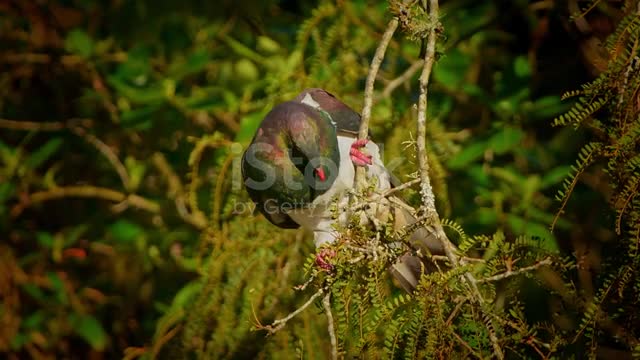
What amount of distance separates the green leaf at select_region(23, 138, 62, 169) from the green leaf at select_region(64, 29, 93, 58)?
327mm

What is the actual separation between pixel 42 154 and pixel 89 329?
621mm

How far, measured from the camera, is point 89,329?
2.40 m

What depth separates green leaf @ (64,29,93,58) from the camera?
232 centimetres

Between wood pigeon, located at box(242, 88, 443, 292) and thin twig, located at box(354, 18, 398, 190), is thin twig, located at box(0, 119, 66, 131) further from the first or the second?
thin twig, located at box(354, 18, 398, 190)

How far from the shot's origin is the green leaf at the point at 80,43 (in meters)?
2.32

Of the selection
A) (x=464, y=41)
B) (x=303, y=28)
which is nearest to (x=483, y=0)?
(x=464, y=41)

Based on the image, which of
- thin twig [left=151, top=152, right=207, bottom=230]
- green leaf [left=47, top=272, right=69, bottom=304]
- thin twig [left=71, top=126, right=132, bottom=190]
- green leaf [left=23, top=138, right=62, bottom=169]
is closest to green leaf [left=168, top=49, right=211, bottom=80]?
thin twig [left=151, top=152, right=207, bottom=230]

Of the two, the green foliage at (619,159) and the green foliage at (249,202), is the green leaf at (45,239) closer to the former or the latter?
the green foliage at (249,202)

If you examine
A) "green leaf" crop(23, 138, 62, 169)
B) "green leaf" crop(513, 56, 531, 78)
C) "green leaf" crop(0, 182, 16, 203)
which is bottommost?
"green leaf" crop(0, 182, 16, 203)

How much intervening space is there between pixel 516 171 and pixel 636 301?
3.35 feet

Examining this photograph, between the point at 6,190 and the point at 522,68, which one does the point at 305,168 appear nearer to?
the point at 522,68

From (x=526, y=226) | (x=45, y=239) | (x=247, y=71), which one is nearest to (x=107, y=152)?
(x=45, y=239)

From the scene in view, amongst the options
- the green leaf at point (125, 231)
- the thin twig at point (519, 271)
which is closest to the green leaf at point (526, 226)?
the thin twig at point (519, 271)

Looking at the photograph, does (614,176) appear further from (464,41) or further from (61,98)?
(61,98)
